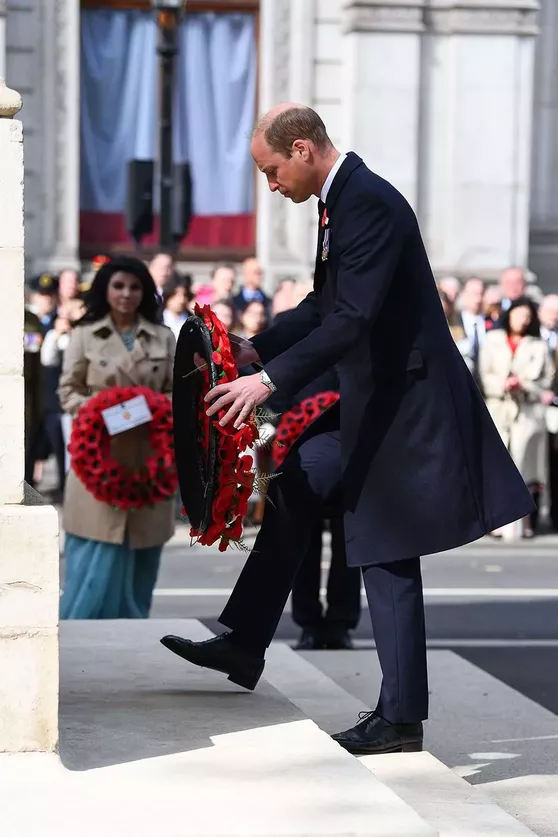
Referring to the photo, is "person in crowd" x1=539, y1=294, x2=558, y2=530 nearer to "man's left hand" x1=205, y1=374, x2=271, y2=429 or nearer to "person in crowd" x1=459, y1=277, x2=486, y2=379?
"person in crowd" x1=459, y1=277, x2=486, y2=379

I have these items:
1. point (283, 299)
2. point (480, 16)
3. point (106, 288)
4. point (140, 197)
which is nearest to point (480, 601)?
point (106, 288)

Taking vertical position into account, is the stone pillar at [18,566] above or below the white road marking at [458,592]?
above

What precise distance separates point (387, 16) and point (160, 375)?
12.3m

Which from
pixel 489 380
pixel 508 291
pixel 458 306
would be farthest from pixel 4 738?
pixel 458 306

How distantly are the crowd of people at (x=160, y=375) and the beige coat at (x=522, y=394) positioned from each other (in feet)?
0.03

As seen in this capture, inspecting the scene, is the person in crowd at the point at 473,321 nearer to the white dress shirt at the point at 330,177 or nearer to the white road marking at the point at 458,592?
the white road marking at the point at 458,592

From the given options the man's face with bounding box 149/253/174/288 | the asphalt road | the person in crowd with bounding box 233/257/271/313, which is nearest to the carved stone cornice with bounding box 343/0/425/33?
the person in crowd with bounding box 233/257/271/313

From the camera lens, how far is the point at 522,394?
1474 centimetres

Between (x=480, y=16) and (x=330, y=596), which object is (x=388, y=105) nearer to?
(x=480, y=16)

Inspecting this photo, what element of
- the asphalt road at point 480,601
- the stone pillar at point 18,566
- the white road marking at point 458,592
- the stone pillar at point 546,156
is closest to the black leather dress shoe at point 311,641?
the asphalt road at point 480,601

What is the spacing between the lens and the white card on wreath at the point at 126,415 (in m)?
8.84

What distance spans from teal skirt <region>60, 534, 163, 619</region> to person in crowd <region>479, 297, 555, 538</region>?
599cm

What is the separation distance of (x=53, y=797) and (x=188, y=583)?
7290 millimetres

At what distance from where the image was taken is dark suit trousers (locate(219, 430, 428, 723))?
5660mm
